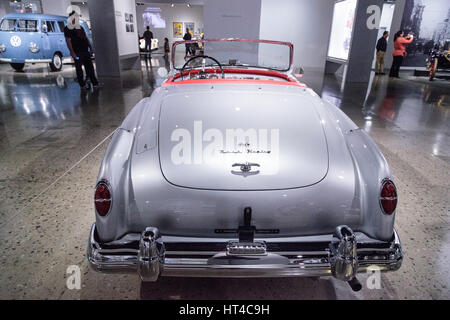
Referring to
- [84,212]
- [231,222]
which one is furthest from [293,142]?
[84,212]

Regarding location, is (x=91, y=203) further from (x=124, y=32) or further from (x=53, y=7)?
(x=53, y=7)

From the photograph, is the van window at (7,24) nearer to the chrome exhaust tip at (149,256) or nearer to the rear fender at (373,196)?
the chrome exhaust tip at (149,256)

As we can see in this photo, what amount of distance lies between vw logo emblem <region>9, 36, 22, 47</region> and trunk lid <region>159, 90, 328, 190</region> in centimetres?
1049

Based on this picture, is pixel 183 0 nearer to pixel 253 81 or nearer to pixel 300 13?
pixel 300 13

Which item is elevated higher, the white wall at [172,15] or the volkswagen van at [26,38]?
the white wall at [172,15]

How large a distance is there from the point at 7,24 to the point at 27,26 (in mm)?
652

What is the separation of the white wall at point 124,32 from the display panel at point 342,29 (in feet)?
25.7

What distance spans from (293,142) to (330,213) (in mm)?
432

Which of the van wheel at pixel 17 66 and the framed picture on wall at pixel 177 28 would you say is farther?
the framed picture on wall at pixel 177 28

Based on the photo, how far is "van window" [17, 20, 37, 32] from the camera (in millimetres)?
9805

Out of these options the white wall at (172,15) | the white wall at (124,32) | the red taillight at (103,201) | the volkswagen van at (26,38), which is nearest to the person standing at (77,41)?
the volkswagen van at (26,38)

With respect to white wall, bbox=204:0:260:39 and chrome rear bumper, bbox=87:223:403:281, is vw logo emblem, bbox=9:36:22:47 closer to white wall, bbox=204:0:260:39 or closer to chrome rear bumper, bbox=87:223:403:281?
white wall, bbox=204:0:260:39

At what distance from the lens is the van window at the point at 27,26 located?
9.80m

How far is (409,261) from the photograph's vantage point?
206cm
